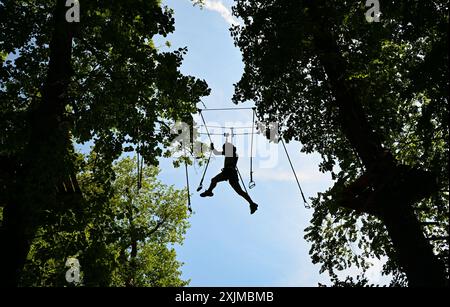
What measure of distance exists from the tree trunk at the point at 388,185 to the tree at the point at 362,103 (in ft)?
0.07

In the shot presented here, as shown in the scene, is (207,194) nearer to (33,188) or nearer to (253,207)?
(253,207)

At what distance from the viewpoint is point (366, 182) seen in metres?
8.68

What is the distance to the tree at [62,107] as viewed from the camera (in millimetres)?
7938

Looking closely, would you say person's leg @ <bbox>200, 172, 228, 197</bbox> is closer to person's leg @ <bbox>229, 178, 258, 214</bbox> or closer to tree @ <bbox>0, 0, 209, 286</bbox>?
person's leg @ <bbox>229, 178, 258, 214</bbox>

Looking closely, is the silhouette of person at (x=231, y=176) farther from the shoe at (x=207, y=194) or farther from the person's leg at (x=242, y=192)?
the shoe at (x=207, y=194)

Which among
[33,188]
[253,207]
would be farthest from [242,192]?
[33,188]

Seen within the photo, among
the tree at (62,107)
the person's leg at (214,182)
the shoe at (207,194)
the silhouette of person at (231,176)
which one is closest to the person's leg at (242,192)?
the silhouette of person at (231,176)

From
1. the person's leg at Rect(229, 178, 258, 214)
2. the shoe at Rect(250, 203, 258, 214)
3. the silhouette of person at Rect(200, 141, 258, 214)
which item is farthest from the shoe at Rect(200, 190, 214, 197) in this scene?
the shoe at Rect(250, 203, 258, 214)

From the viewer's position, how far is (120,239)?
17438 mm

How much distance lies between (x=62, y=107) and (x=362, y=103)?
776 centimetres

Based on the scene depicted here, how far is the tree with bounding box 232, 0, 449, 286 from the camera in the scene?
7539 mm

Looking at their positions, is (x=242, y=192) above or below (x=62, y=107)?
below
